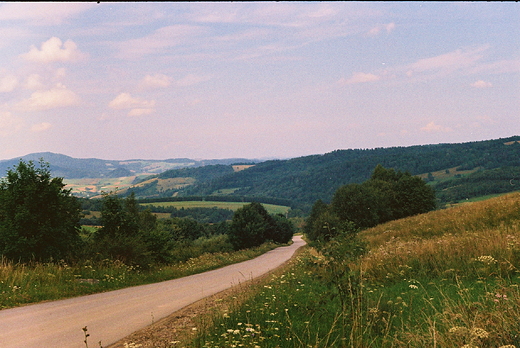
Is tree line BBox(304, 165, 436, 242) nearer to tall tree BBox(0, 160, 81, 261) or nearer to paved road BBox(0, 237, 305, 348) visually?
tall tree BBox(0, 160, 81, 261)

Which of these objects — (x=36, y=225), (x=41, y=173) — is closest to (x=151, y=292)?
(x=36, y=225)

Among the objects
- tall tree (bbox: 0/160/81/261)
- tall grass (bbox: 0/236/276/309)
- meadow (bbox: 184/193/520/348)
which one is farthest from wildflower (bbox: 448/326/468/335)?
tall tree (bbox: 0/160/81/261)

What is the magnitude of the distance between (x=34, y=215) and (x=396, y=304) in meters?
16.5

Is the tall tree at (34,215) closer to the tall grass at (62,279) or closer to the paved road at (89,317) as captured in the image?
the tall grass at (62,279)

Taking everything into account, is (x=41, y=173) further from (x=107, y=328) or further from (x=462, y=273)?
(x=462, y=273)

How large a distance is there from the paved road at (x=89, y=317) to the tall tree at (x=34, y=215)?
5.53 metres

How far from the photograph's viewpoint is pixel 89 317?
32.3 feet

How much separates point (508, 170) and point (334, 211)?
15730 cm

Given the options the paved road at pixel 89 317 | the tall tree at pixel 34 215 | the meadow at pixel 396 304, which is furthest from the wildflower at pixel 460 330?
the tall tree at pixel 34 215

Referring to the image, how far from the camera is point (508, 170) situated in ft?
615

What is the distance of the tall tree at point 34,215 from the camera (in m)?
17.2

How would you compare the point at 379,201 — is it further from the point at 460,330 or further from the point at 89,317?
the point at 460,330

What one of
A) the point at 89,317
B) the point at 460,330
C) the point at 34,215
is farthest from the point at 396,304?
the point at 34,215

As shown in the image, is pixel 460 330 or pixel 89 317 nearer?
pixel 460 330
